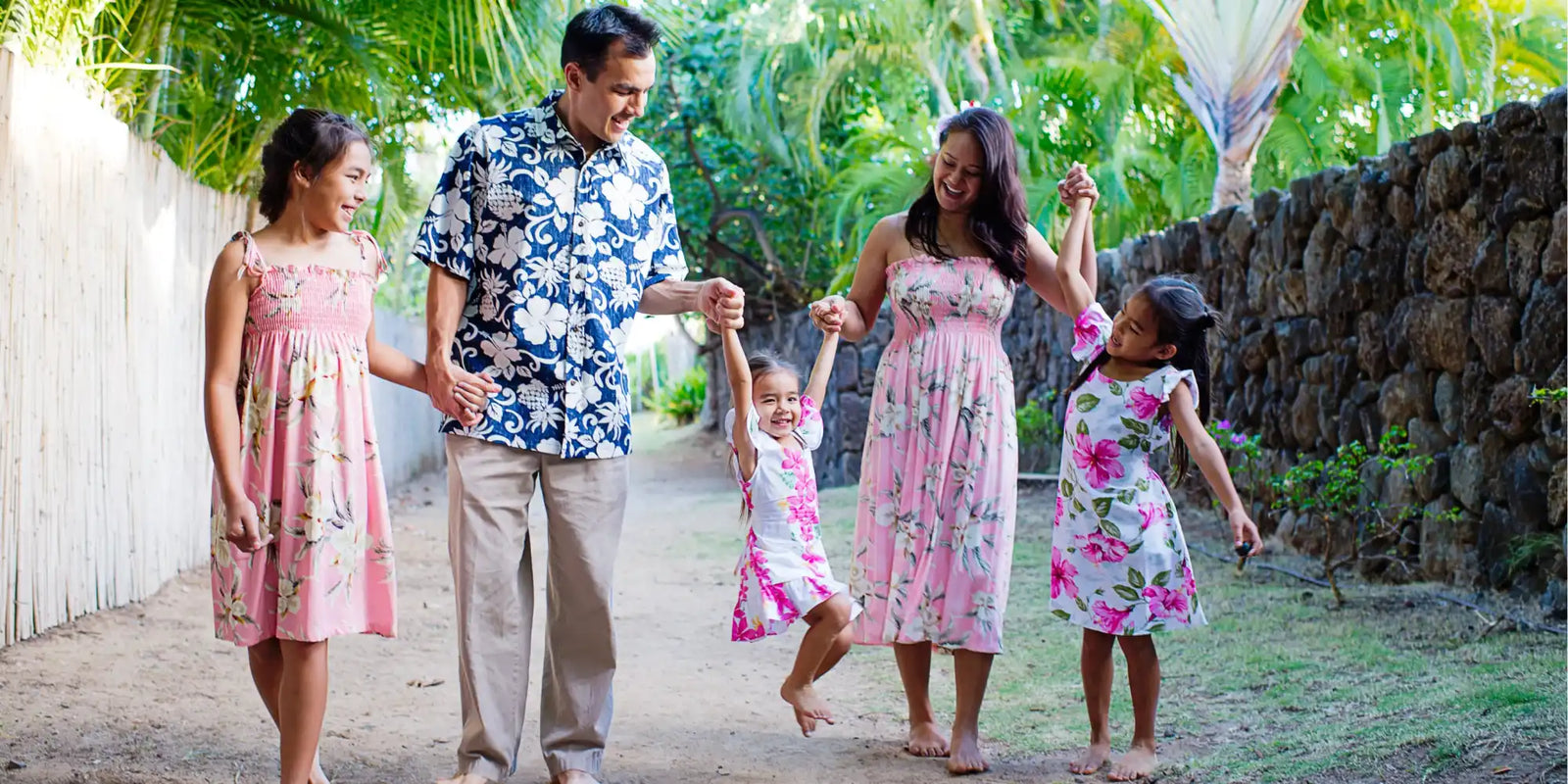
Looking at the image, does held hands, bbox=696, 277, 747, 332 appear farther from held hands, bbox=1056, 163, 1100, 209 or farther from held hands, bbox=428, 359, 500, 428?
held hands, bbox=1056, 163, 1100, 209

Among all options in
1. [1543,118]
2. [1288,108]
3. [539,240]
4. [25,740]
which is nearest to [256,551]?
[539,240]

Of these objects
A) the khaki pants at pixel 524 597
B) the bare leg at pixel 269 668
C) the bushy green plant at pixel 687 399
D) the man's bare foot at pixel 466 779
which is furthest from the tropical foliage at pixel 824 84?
the bushy green plant at pixel 687 399

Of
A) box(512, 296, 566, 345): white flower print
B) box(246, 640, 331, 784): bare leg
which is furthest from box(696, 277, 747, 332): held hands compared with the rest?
box(246, 640, 331, 784): bare leg

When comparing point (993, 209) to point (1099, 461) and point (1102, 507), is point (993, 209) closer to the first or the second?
point (1099, 461)

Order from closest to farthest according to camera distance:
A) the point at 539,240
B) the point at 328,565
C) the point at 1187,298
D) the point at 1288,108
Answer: the point at 328,565
the point at 539,240
the point at 1187,298
the point at 1288,108

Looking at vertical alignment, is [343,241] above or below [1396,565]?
above

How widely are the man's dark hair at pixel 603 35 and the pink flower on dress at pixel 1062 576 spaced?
68.0 inches

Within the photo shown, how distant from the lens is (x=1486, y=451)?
5.69 metres

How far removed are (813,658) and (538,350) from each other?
1.18m

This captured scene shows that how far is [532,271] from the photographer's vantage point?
10.6ft

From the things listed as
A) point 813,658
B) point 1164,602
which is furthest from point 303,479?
point 1164,602

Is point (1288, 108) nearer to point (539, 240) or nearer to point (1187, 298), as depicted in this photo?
point (1187, 298)

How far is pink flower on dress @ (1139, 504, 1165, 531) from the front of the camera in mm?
3590

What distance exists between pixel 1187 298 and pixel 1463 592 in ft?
9.90
